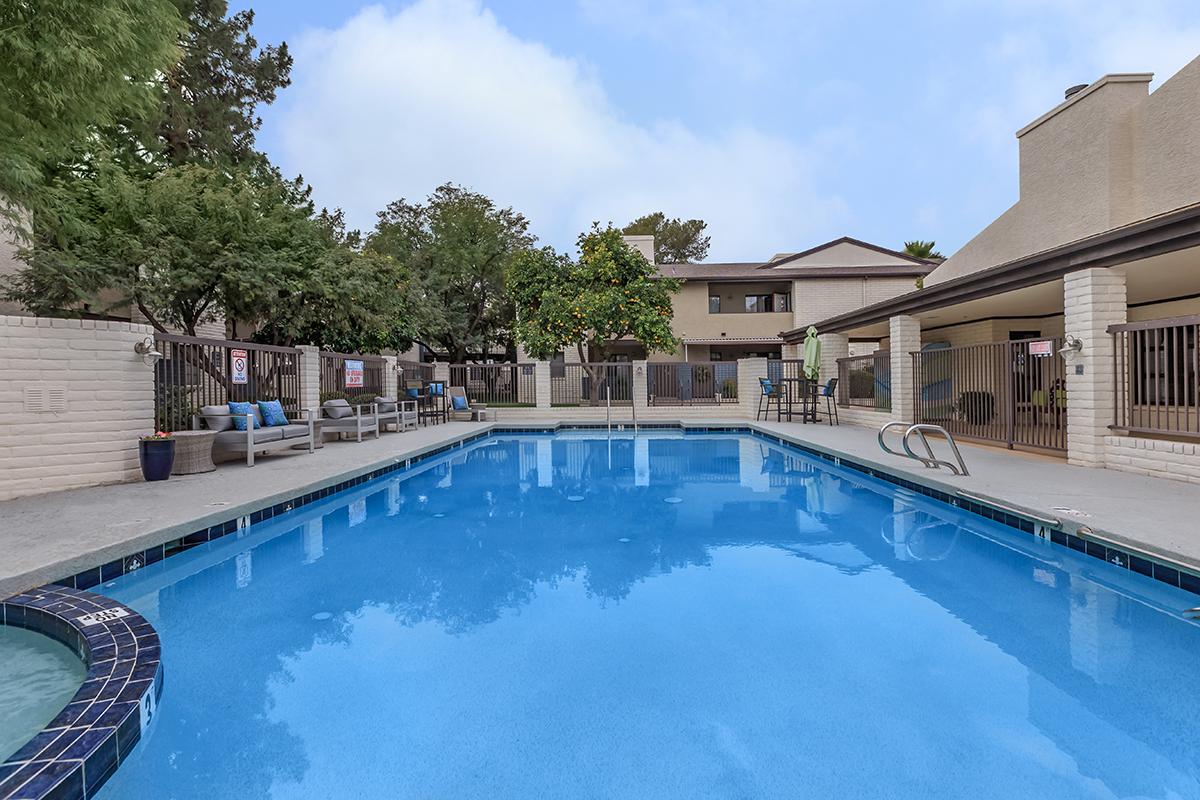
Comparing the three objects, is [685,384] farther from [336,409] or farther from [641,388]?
[336,409]

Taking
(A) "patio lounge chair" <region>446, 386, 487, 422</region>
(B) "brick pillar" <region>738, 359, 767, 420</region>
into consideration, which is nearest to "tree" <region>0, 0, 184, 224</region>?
(A) "patio lounge chair" <region>446, 386, 487, 422</region>

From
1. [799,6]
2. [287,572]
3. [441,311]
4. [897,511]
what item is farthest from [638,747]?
[441,311]

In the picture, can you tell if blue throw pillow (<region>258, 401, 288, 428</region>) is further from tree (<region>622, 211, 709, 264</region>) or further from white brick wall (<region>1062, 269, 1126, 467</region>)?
tree (<region>622, 211, 709, 264</region>)

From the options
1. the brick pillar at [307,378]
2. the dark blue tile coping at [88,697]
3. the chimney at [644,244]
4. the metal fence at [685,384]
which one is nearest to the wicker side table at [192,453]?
the brick pillar at [307,378]

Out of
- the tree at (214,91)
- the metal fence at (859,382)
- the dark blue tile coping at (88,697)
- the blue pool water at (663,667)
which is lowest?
the blue pool water at (663,667)

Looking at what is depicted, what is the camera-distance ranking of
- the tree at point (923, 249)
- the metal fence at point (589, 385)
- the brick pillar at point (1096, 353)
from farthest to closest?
the tree at point (923, 249) → the metal fence at point (589, 385) → the brick pillar at point (1096, 353)

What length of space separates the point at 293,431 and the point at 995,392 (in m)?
11.6

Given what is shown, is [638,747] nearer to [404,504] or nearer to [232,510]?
[232,510]

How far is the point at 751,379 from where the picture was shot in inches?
712

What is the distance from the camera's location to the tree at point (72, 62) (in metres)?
4.22

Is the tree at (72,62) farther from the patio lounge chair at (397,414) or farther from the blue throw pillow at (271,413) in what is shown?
the patio lounge chair at (397,414)

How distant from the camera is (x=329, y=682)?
9.64 feet

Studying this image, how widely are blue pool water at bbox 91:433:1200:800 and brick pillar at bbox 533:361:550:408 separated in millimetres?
13489

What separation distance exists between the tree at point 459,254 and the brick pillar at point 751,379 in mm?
9783
